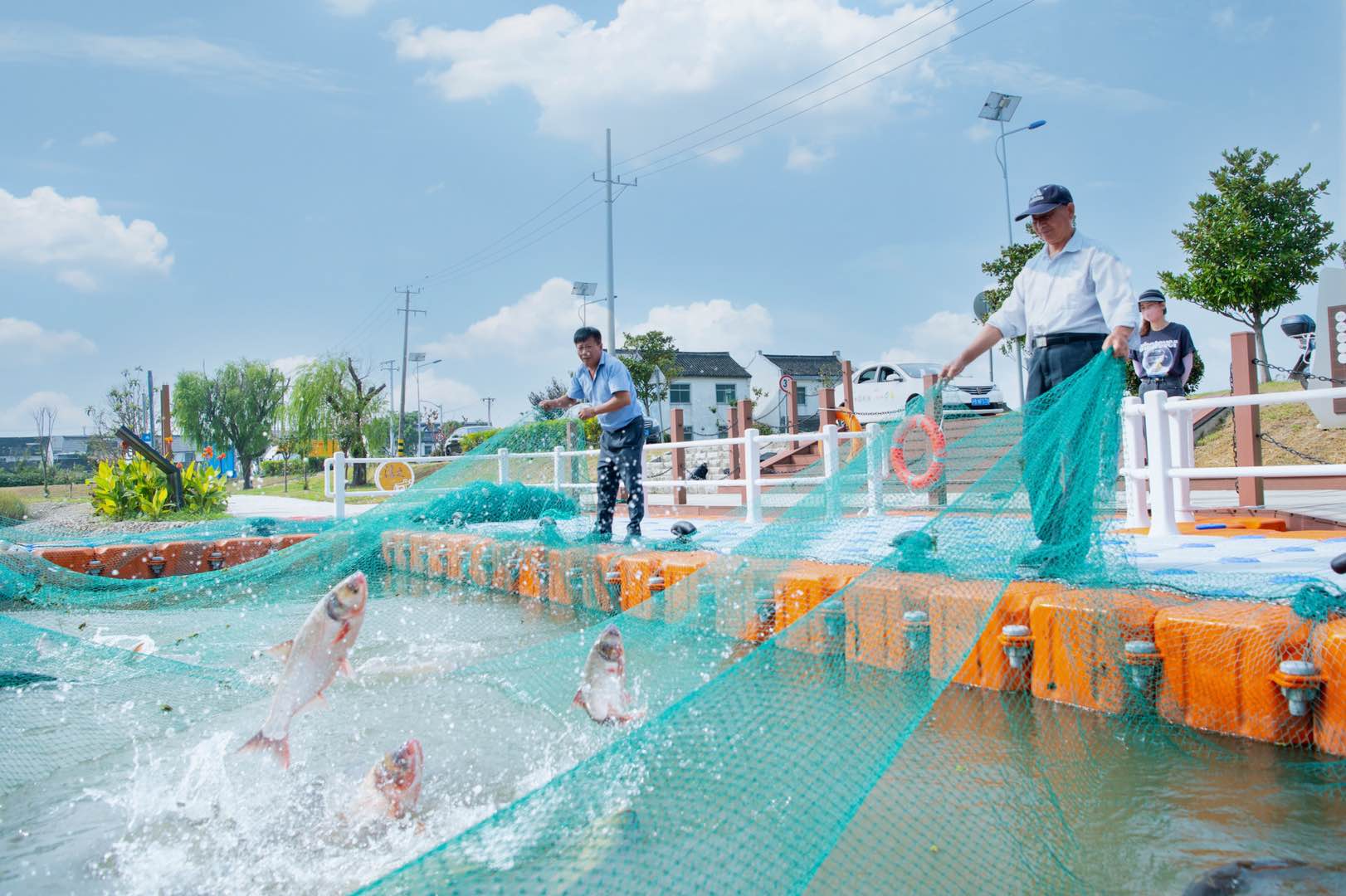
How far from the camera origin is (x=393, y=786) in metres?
3.07

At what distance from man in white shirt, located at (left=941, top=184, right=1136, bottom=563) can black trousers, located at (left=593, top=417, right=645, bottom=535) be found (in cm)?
280

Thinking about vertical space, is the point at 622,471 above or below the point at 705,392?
below

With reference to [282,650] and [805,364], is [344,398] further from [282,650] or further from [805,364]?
[282,650]

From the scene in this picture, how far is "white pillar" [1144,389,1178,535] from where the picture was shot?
5.44 meters

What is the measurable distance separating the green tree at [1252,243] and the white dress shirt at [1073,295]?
711 inches

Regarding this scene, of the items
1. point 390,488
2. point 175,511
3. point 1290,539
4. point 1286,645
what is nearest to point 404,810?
point 1286,645

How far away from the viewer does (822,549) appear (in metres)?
4.94

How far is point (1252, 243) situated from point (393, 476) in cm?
1800

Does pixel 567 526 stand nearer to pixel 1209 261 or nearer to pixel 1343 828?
pixel 1343 828

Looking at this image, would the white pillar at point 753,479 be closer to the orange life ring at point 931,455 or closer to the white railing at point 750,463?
the white railing at point 750,463

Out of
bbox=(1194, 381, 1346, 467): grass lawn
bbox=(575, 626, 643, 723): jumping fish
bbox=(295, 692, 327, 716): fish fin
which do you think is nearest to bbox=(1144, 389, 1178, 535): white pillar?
bbox=(575, 626, 643, 723): jumping fish

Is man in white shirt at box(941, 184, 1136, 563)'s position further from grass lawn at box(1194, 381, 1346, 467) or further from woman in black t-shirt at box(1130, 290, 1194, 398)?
grass lawn at box(1194, 381, 1346, 467)

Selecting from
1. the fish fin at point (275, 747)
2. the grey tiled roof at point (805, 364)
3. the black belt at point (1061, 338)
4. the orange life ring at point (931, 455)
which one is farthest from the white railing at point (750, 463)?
the grey tiled roof at point (805, 364)

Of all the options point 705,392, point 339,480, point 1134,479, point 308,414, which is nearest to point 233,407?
point 308,414
